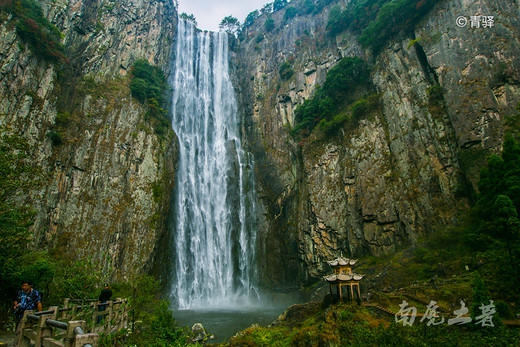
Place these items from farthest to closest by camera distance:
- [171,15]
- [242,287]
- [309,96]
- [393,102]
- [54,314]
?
1. [171,15]
2. [309,96]
3. [242,287]
4. [393,102]
5. [54,314]

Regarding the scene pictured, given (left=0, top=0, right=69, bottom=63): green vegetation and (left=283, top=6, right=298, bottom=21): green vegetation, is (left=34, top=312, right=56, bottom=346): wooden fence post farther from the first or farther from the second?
(left=283, top=6, right=298, bottom=21): green vegetation

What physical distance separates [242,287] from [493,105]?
961 inches

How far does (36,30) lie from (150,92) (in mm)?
10650

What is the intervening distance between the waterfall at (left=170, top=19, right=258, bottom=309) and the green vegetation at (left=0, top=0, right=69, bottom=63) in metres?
13.2

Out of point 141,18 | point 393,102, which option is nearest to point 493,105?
point 393,102

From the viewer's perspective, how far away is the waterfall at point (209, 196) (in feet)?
88.7

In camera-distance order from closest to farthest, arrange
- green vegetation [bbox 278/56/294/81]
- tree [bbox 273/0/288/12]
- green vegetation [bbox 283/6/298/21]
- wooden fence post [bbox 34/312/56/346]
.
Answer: wooden fence post [bbox 34/312/56/346] < green vegetation [bbox 278/56/294/81] < green vegetation [bbox 283/6/298/21] < tree [bbox 273/0/288/12]

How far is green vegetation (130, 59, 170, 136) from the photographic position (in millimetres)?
30638

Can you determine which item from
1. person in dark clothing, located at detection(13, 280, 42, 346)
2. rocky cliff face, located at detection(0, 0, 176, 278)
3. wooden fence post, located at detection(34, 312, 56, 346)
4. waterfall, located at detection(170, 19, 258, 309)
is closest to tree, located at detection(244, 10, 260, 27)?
waterfall, located at detection(170, 19, 258, 309)

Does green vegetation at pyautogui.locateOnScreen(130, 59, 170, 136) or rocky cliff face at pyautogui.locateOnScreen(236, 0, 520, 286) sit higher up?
green vegetation at pyautogui.locateOnScreen(130, 59, 170, 136)

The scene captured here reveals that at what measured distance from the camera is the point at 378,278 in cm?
1822

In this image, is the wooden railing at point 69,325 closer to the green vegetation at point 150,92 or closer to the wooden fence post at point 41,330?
the wooden fence post at point 41,330

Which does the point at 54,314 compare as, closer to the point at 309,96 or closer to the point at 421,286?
the point at 421,286

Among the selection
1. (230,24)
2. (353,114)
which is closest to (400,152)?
(353,114)
